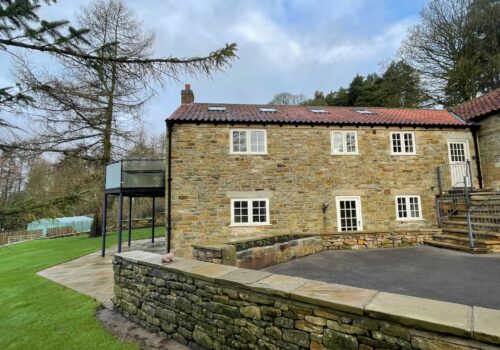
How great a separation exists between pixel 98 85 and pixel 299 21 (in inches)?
260

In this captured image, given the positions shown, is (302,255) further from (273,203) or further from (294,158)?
(294,158)

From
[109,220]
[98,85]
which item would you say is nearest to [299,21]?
[98,85]

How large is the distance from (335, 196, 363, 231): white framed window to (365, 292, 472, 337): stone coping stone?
980 cm

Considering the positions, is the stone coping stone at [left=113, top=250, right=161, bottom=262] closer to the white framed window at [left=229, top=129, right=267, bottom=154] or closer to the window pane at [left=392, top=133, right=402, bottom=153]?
the white framed window at [left=229, top=129, right=267, bottom=154]

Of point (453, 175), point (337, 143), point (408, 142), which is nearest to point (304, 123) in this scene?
point (337, 143)

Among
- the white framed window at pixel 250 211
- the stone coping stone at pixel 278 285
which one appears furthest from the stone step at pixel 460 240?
the stone coping stone at pixel 278 285

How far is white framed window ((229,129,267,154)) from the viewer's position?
12.2m

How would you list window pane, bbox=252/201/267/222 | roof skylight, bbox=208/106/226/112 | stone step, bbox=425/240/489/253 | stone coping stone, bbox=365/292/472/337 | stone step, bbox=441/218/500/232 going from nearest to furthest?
1. stone coping stone, bbox=365/292/472/337
2. stone step, bbox=425/240/489/253
3. stone step, bbox=441/218/500/232
4. window pane, bbox=252/201/267/222
5. roof skylight, bbox=208/106/226/112

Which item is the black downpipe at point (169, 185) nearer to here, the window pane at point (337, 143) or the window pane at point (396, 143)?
the window pane at point (337, 143)

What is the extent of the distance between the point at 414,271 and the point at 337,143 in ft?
23.7

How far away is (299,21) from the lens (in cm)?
815

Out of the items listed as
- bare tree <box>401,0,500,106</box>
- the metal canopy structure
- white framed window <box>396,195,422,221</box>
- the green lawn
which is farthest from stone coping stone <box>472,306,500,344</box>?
bare tree <box>401,0,500,106</box>

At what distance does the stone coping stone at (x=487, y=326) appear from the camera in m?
2.00

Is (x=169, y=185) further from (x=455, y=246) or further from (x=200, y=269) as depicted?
(x=455, y=246)
